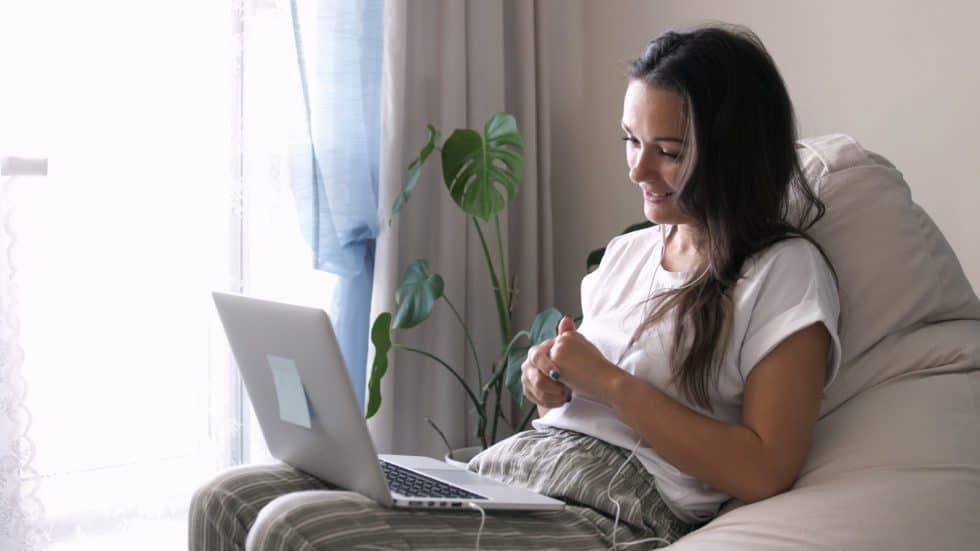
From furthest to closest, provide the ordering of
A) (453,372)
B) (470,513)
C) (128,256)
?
(453,372), (128,256), (470,513)

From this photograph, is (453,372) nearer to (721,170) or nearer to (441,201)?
(441,201)

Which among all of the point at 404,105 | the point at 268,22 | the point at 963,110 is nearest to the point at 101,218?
the point at 268,22

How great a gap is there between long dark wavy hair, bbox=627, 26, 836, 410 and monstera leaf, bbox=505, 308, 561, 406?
0.84m

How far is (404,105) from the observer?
2410 mm

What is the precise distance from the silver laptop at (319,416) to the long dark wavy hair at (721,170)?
0.29 metres

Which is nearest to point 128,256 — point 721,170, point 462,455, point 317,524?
point 462,455

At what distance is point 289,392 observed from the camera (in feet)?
4.31

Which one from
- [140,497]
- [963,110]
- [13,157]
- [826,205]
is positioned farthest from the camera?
[140,497]

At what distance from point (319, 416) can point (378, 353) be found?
36.5 inches

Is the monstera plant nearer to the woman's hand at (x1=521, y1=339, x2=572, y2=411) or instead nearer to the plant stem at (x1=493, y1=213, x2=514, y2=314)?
the plant stem at (x1=493, y1=213, x2=514, y2=314)

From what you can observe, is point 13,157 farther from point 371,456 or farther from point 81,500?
point 371,456

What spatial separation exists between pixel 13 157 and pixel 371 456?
1.11 metres

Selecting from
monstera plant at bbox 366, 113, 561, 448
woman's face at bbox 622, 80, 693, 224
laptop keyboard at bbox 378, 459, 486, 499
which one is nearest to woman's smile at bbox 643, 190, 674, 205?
woman's face at bbox 622, 80, 693, 224

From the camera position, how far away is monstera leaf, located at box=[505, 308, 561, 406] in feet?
7.37
